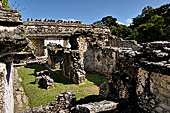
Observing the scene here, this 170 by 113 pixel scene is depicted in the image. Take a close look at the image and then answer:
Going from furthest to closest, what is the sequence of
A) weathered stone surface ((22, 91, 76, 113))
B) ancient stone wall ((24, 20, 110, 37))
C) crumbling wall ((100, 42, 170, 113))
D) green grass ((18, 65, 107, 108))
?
1. ancient stone wall ((24, 20, 110, 37))
2. green grass ((18, 65, 107, 108))
3. weathered stone surface ((22, 91, 76, 113))
4. crumbling wall ((100, 42, 170, 113))

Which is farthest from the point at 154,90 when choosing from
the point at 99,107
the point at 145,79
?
the point at 99,107

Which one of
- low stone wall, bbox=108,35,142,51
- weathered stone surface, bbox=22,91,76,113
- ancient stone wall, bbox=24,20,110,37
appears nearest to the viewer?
weathered stone surface, bbox=22,91,76,113

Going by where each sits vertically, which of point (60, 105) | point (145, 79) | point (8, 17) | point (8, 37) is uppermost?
point (8, 17)

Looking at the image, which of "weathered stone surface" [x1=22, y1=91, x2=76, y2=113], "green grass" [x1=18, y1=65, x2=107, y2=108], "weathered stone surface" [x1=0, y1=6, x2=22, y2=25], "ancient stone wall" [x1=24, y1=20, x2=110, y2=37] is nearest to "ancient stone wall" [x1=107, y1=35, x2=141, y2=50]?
"ancient stone wall" [x1=24, y1=20, x2=110, y2=37]

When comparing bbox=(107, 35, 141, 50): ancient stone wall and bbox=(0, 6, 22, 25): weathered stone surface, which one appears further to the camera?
bbox=(107, 35, 141, 50): ancient stone wall

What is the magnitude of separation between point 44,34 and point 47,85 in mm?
15218

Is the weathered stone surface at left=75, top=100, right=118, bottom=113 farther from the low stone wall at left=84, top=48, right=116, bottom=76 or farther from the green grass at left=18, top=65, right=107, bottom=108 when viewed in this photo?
the low stone wall at left=84, top=48, right=116, bottom=76

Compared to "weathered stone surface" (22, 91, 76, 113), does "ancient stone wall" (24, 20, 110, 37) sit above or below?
above

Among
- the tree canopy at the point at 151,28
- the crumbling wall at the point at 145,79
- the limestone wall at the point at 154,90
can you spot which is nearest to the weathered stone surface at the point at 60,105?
the crumbling wall at the point at 145,79

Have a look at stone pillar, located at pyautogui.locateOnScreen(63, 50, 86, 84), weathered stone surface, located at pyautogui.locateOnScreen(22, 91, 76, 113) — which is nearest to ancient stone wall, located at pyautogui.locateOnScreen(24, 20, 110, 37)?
stone pillar, located at pyautogui.locateOnScreen(63, 50, 86, 84)

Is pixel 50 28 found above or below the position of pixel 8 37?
above

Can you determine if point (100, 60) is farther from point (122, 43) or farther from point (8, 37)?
point (8, 37)

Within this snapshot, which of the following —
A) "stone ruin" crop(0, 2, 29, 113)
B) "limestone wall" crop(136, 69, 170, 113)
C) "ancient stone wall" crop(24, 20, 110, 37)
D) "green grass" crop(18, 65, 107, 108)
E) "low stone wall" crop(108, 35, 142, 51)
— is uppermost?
"ancient stone wall" crop(24, 20, 110, 37)

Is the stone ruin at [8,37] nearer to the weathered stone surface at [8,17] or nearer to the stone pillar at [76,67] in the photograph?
the weathered stone surface at [8,17]
